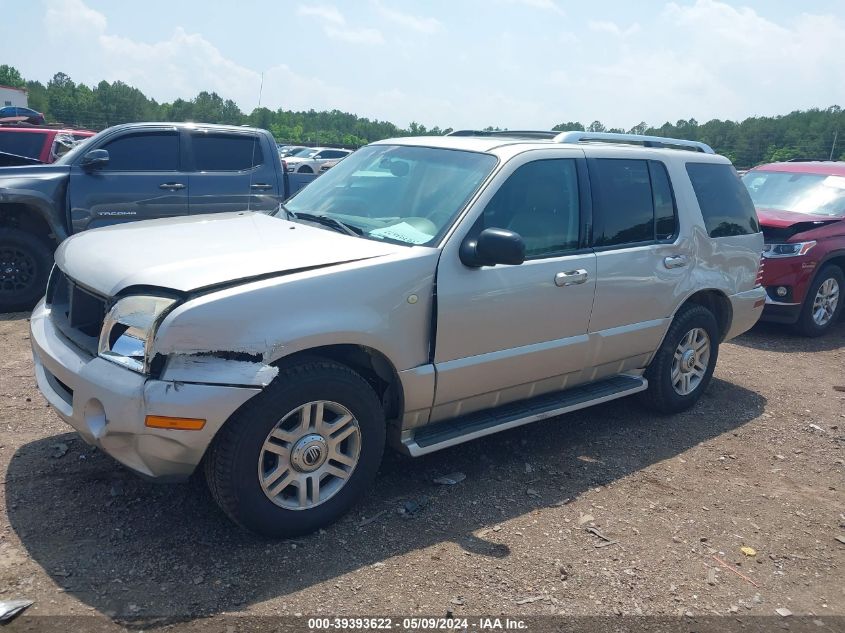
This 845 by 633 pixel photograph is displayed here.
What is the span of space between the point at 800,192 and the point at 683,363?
4791 mm

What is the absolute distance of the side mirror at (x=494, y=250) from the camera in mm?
3594

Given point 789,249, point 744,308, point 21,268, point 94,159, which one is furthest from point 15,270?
point 789,249

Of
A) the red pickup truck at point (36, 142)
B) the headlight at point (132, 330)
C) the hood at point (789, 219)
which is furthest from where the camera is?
the red pickup truck at point (36, 142)

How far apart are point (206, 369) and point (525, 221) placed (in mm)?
2014

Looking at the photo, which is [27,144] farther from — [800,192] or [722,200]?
[800,192]

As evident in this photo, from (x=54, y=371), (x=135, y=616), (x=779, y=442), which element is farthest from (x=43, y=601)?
(x=779, y=442)

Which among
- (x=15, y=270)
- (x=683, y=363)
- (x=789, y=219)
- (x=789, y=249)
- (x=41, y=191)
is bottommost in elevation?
(x=15, y=270)

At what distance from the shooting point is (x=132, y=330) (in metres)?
3.04

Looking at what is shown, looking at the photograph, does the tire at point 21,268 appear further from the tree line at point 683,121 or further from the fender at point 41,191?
the tree line at point 683,121

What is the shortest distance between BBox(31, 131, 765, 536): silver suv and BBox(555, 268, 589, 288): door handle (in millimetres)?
17

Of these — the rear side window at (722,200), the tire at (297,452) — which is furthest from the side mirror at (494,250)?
the rear side window at (722,200)

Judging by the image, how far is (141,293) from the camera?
3.08 m

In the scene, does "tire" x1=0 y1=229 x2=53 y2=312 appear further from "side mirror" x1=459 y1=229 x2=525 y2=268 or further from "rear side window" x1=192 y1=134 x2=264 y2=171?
"side mirror" x1=459 y1=229 x2=525 y2=268

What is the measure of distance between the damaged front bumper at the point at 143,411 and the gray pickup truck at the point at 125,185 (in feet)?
15.2
